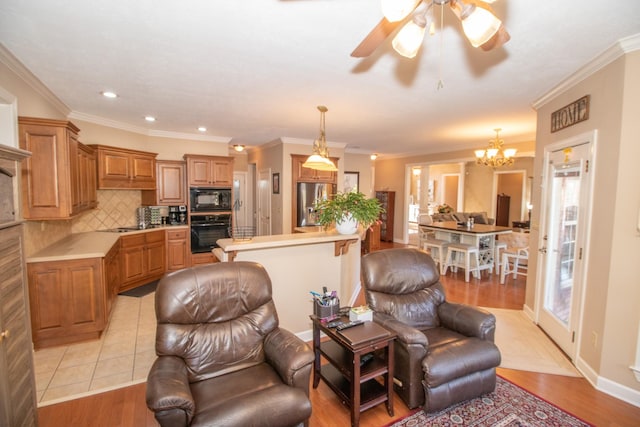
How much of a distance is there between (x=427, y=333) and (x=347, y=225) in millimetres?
1291

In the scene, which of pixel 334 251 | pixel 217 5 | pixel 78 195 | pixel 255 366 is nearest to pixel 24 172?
pixel 78 195

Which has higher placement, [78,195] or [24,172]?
[24,172]

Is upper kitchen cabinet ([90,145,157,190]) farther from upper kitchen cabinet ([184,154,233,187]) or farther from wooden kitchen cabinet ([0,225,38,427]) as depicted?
wooden kitchen cabinet ([0,225,38,427])

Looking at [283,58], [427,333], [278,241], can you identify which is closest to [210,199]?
[278,241]

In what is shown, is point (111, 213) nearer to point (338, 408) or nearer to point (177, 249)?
point (177, 249)

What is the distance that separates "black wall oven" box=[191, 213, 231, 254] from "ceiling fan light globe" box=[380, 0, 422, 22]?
5018 millimetres

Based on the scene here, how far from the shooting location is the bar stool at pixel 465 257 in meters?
5.34

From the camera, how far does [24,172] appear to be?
2.93 meters

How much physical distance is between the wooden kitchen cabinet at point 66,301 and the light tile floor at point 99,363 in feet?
→ 0.41

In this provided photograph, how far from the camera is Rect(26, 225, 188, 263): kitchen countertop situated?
303cm

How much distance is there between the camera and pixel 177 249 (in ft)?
17.9

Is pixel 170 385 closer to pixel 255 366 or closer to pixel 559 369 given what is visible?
pixel 255 366

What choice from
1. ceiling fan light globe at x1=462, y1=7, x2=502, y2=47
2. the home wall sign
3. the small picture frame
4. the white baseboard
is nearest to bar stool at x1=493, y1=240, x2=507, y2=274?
the home wall sign

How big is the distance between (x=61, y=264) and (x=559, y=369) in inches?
191
